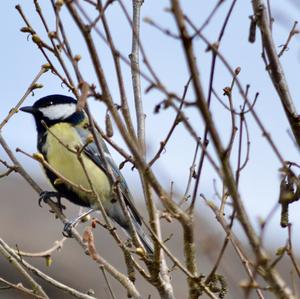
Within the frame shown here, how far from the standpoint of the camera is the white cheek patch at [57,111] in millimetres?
4656

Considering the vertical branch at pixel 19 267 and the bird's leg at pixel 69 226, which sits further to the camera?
the bird's leg at pixel 69 226

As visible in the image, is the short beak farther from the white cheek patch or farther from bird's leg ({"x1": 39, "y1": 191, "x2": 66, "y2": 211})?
bird's leg ({"x1": 39, "y1": 191, "x2": 66, "y2": 211})

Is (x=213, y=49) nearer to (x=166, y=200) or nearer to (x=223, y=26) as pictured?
(x=223, y=26)

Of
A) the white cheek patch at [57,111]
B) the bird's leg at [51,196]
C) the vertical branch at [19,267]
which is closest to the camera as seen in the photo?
the vertical branch at [19,267]

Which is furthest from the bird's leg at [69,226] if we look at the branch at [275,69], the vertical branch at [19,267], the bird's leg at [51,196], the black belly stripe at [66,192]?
the branch at [275,69]

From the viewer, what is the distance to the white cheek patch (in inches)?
183

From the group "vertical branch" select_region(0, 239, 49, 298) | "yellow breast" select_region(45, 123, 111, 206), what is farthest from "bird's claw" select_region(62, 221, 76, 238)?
"yellow breast" select_region(45, 123, 111, 206)

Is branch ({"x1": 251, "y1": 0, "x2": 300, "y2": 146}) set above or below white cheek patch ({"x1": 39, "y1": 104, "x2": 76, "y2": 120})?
below

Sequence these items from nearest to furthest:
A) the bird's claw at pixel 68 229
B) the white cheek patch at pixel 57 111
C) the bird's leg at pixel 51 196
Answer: the bird's claw at pixel 68 229 < the bird's leg at pixel 51 196 < the white cheek patch at pixel 57 111

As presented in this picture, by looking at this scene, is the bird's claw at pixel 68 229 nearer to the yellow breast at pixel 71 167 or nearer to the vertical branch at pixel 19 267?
the vertical branch at pixel 19 267

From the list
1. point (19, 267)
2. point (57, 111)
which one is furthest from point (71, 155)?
point (19, 267)

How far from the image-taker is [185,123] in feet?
5.79

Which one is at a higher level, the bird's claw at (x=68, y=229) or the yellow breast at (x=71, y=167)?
the yellow breast at (x=71, y=167)

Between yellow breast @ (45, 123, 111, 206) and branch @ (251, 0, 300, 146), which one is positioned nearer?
branch @ (251, 0, 300, 146)
